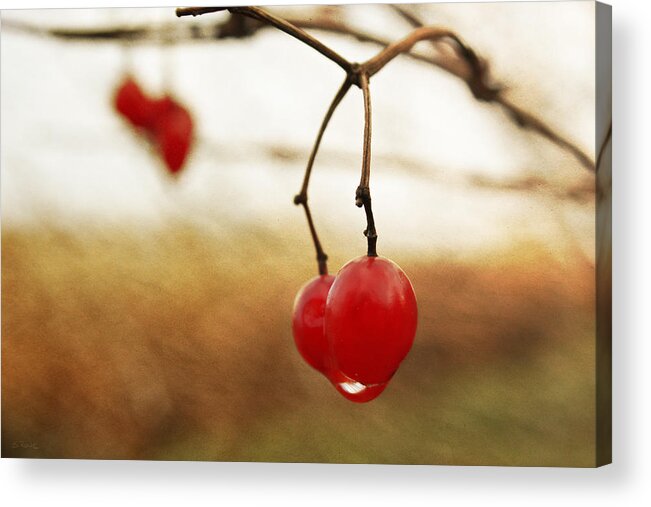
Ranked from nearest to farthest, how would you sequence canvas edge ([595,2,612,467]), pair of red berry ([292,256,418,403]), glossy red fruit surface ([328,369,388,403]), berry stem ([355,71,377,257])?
berry stem ([355,71,377,257]) < pair of red berry ([292,256,418,403]) < glossy red fruit surface ([328,369,388,403]) < canvas edge ([595,2,612,467])

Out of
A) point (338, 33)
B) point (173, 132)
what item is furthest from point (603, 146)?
point (173, 132)

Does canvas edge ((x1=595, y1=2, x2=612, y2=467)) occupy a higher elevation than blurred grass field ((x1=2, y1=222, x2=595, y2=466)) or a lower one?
higher

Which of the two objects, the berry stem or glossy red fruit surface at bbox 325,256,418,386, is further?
glossy red fruit surface at bbox 325,256,418,386

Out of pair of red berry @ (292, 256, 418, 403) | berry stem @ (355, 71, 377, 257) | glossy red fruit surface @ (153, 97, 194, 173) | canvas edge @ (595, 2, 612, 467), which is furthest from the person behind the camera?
glossy red fruit surface @ (153, 97, 194, 173)

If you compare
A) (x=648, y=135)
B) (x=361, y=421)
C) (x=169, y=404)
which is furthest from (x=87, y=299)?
(x=648, y=135)

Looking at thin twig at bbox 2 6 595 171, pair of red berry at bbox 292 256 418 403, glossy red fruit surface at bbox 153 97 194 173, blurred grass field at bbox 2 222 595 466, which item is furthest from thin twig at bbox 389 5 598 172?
pair of red berry at bbox 292 256 418 403

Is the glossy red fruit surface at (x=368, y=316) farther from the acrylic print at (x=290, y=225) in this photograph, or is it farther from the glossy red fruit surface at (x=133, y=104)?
the glossy red fruit surface at (x=133, y=104)

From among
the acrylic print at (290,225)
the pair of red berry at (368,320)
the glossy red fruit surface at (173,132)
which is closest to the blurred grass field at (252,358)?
the acrylic print at (290,225)

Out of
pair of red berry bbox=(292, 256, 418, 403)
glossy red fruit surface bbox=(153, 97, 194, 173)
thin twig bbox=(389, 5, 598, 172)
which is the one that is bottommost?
glossy red fruit surface bbox=(153, 97, 194, 173)

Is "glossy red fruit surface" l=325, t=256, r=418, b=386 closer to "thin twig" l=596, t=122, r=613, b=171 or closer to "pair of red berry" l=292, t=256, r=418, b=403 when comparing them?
"pair of red berry" l=292, t=256, r=418, b=403
